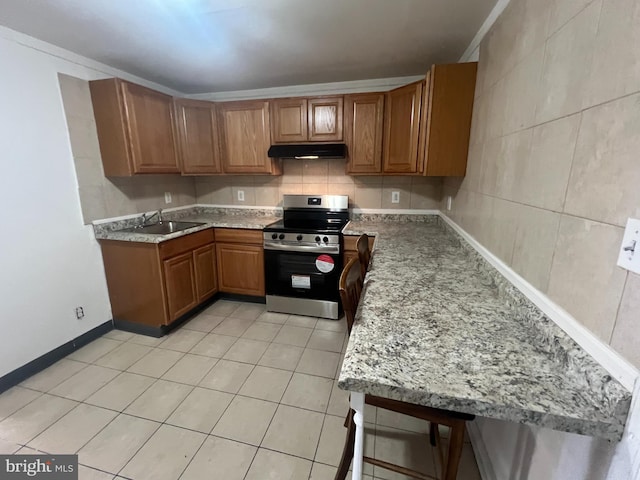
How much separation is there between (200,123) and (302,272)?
1.87 m

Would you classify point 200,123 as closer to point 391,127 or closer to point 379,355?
point 391,127

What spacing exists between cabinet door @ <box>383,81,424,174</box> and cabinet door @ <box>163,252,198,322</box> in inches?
82.1

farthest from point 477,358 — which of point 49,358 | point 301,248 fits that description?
point 49,358

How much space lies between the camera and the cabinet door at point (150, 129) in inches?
91.8

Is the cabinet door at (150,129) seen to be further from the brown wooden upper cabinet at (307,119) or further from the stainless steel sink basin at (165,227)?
the brown wooden upper cabinet at (307,119)

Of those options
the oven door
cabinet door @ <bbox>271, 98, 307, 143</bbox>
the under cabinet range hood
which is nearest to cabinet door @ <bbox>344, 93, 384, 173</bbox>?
the under cabinet range hood

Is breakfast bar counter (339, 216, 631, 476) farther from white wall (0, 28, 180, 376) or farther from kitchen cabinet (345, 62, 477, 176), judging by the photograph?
white wall (0, 28, 180, 376)

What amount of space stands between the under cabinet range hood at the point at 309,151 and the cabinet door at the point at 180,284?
4.32ft

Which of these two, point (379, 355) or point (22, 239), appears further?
point (22, 239)

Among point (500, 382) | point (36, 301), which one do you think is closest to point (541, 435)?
point (500, 382)

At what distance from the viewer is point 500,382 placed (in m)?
0.73

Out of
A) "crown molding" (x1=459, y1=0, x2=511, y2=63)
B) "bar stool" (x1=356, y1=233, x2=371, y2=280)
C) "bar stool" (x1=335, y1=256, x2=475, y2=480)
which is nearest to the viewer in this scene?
"bar stool" (x1=335, y1=256, x2=475, y2=480)

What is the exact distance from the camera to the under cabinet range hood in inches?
103

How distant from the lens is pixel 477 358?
825 millimetres
